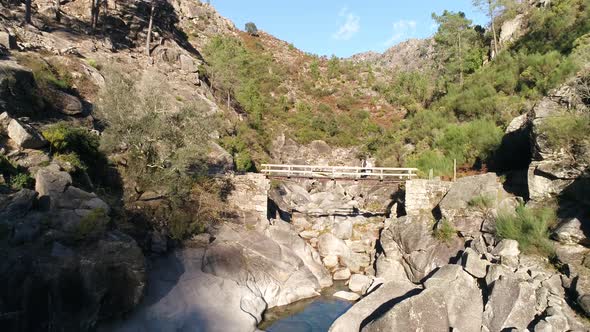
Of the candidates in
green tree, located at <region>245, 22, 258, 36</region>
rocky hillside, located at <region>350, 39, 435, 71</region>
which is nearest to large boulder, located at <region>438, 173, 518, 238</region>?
green tree, located at <region>245, 22, 258, 36</region>

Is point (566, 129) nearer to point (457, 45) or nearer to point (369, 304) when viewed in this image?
point (369, 304)

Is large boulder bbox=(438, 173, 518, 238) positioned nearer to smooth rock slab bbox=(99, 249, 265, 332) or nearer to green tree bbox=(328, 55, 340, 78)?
smooth rock slab bbox=(99, 249, 265, 332)

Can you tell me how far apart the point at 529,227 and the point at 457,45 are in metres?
31.6

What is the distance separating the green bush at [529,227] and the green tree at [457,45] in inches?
1020

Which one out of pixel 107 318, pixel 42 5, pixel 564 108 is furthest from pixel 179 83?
Result: pixel 564 108

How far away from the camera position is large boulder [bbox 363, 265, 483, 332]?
1314cm

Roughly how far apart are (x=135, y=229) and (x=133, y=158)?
13.9 ft

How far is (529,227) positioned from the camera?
16328mm

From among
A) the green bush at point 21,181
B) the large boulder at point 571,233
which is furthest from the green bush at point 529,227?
the green bush at point 21,181

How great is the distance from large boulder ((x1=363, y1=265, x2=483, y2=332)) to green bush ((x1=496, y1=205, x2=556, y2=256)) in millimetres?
3001

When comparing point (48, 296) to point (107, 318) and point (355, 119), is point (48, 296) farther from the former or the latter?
point (355, 119)

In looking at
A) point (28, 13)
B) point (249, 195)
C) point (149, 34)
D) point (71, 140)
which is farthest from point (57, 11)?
point (249, 195)

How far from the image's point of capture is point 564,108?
17188mm

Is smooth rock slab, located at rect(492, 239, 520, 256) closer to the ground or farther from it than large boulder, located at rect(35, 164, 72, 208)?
closer to the ground
